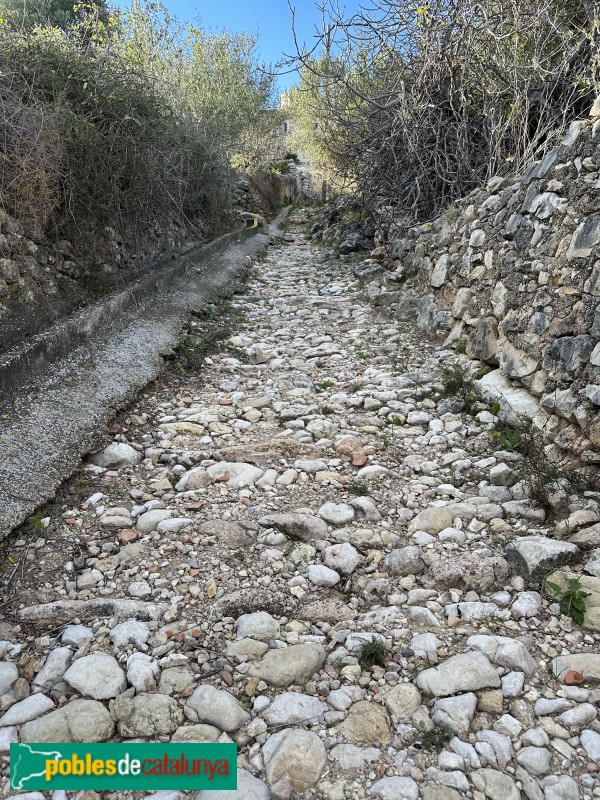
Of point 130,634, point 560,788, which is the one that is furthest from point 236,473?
point 560,788

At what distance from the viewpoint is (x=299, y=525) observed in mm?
2939

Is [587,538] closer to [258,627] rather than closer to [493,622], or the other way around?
[493,622]

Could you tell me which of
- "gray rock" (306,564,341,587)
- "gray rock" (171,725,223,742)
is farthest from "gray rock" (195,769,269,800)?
"gray rock" (306,564,341,587)

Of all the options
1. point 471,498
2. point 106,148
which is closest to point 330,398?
point 471,498

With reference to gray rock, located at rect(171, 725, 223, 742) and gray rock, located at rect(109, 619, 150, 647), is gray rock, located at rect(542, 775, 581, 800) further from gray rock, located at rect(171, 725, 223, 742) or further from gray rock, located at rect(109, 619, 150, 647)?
gray rock, located at rect(109, 619, 150, 647)

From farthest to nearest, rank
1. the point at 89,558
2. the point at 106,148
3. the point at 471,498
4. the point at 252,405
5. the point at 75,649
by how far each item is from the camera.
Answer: the point at 106,148, the point at 252,405, the point at 471,498, the point at 89,558, the point at 75,649

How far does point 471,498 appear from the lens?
10.4ft

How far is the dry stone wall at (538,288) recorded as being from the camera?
3.35 m

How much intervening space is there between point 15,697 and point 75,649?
0.26m

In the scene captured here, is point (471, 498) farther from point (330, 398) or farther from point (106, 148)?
point (106, 148)

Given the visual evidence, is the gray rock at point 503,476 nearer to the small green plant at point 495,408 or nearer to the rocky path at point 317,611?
the rocky path at point 317,611

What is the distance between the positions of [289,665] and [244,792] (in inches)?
18.7

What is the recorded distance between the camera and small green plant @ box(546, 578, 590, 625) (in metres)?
2.27

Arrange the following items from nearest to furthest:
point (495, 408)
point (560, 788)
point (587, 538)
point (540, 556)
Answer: point (560, 788) → point (540, 556) → point (587, 538) → point (495, 408)
